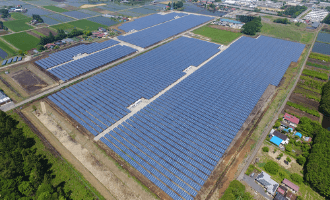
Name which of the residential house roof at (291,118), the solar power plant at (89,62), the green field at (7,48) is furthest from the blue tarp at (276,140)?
the green field at (7,48)

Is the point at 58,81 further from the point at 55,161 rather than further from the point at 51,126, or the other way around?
the point at 55,161

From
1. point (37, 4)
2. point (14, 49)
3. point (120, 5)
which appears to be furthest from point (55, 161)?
point (37, 4)

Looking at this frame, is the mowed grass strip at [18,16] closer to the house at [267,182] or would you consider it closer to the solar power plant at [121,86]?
the solar power plant at [121,86]

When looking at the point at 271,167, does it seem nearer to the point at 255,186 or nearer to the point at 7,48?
the point at 255,186

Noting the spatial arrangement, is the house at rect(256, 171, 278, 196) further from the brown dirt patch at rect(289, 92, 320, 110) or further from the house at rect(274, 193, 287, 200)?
the brown dirt patch at rect(289, 92, 320, 110)

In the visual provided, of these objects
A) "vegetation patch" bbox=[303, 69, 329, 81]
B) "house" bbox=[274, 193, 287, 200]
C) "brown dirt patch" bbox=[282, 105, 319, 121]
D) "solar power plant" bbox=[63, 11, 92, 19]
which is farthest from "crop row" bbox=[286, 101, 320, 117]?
"solar power plant" bbox=[63, 11, 92, 19]
